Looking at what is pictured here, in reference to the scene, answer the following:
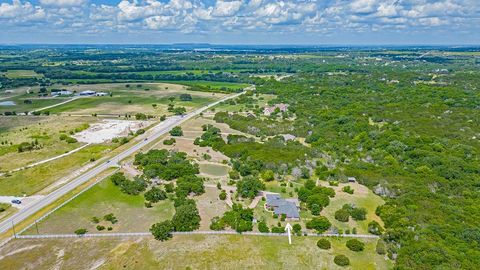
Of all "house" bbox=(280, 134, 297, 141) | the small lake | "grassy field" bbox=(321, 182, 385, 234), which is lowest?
the small lake

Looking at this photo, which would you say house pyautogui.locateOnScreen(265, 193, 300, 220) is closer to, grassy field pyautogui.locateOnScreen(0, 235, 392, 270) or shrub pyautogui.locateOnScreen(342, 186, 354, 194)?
grassy field pyautogui.locateOnScreen(0, 235, 392, 270)

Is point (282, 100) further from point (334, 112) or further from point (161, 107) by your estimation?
point (161, 107)

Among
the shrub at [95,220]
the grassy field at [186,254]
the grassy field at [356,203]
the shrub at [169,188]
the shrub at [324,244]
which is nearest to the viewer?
the grassy field at [186,254]

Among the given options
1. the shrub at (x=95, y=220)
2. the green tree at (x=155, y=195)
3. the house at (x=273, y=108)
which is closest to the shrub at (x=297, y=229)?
the green tree at (x=155, y=195)

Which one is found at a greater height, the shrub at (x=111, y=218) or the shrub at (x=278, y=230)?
the shrub at (x=278, y=230)

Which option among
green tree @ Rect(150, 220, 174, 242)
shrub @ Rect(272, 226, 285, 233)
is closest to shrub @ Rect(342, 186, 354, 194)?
shrub @ Rect(272, 226, 285, 233)

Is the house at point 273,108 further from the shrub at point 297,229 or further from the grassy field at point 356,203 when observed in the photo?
the shrub at point 297,229
